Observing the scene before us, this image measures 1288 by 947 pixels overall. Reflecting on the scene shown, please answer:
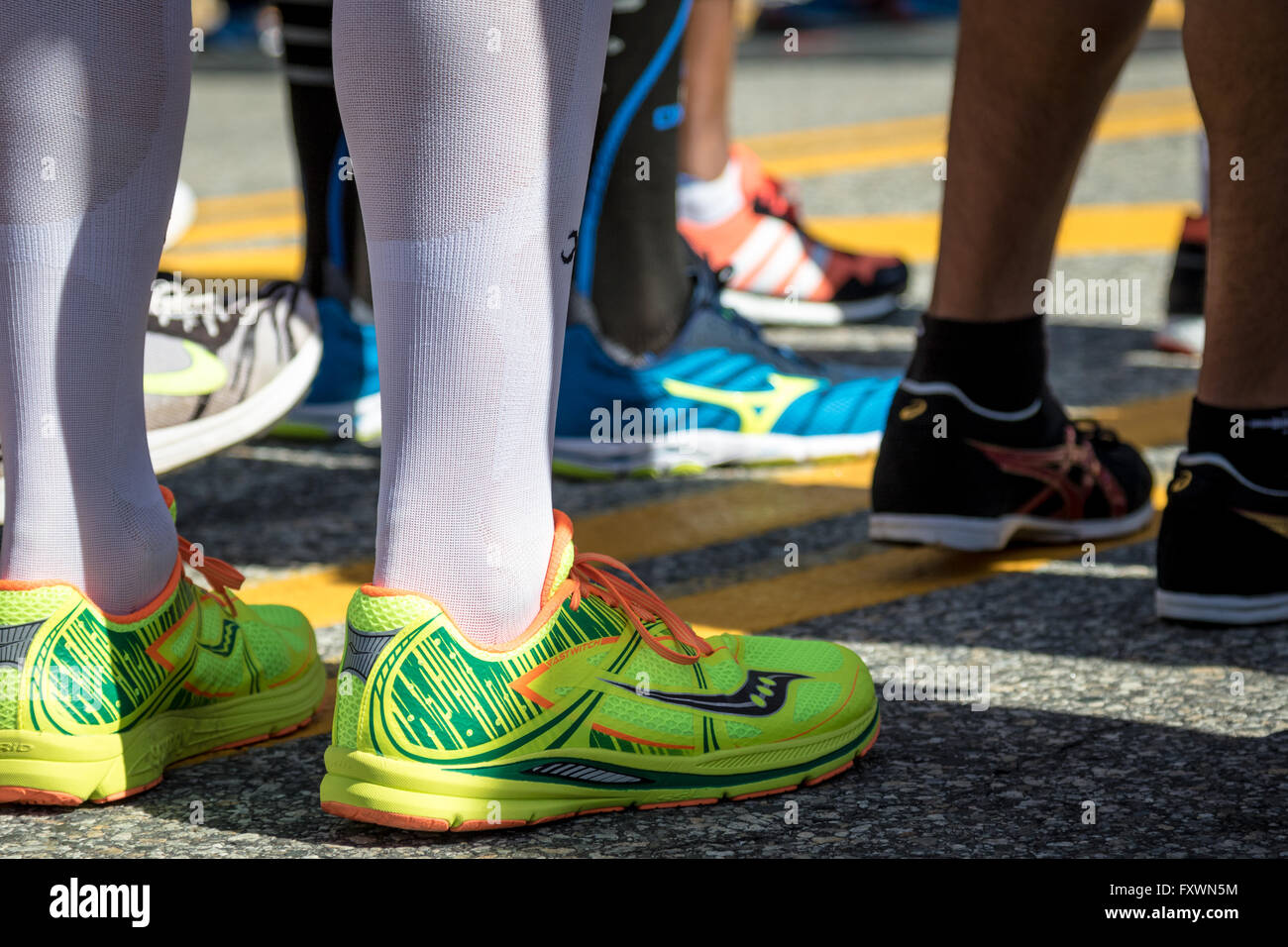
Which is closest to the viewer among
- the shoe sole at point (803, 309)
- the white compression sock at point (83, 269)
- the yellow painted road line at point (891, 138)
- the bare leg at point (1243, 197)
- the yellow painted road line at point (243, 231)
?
the white compression sock at point (83, 269)

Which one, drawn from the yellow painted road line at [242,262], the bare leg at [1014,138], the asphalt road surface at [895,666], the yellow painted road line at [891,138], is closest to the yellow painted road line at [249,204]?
the yellow painted road line at [242,262]

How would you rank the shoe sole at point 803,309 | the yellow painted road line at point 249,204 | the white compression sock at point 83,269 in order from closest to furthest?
the white compression sock at point 83,269
the shoe sole at point 803,309
the yellow painted road line at point 249,204

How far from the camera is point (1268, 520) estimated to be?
1.87 meters

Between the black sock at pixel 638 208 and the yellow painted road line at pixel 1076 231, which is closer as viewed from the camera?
the black sock at pixel 638 208

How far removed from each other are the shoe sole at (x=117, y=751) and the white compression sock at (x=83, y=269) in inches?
4.9

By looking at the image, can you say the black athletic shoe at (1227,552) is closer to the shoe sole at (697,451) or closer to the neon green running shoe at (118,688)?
the shoe sole at (697,451)

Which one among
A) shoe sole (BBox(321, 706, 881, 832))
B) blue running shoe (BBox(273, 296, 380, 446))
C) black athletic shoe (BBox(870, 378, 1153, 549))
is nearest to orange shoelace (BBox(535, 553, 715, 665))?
shoe sole (BBox(321, 706, 881, 832))

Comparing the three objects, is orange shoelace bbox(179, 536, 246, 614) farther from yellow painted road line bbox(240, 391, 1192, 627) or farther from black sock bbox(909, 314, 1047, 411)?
black sock bbox(909, 314, 1047, 411)

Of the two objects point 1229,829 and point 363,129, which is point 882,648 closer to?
point 1229,829

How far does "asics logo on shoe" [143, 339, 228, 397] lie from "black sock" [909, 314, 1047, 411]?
0.91 m

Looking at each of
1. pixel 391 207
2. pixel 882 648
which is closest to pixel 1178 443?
pixel 882 648

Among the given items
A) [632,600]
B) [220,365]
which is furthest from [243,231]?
[632,600]

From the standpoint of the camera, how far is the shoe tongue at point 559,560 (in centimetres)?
142
